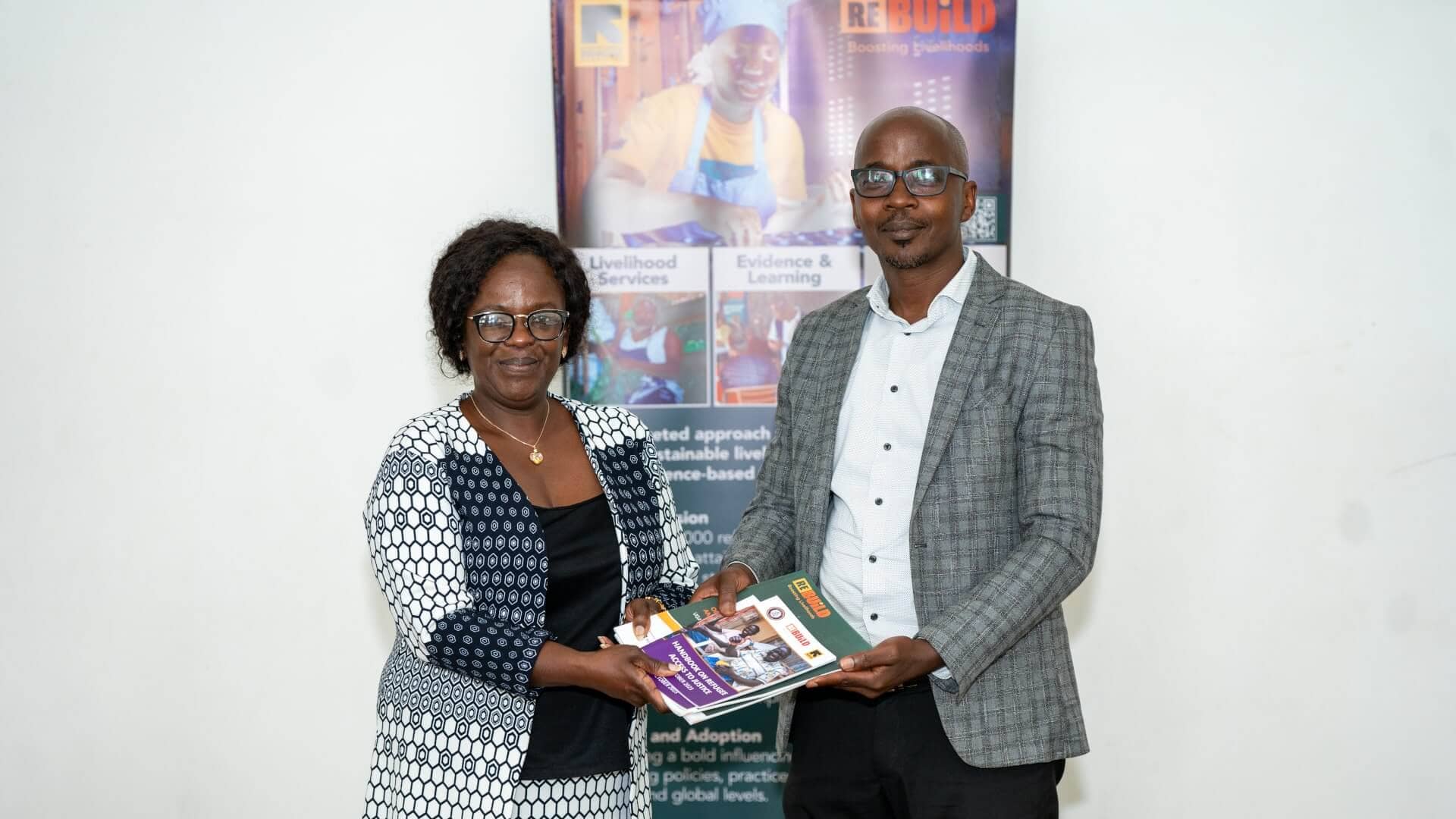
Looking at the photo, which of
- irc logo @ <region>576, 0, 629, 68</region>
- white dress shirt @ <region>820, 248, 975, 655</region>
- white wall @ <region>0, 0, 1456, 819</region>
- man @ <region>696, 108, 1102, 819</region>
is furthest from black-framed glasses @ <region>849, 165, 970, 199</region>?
white wall @ <region>0, 0, 1456, 819</region>

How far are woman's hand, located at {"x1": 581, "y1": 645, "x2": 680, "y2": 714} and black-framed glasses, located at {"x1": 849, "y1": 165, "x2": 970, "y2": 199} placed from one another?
3.52 ft

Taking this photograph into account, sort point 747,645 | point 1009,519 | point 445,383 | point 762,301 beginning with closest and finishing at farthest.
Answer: point 747,645
point 1009,519
point 762,301
point 445,383

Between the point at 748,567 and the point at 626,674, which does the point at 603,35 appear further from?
the point at 626,674

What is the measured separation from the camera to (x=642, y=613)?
218 centimetres

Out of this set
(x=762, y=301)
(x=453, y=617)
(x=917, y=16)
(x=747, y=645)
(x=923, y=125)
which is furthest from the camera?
(x=762, y=301)

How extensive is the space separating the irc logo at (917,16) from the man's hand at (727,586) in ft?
5.87

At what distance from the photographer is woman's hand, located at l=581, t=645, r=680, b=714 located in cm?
202

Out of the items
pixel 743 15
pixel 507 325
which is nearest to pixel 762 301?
pixel 743 15

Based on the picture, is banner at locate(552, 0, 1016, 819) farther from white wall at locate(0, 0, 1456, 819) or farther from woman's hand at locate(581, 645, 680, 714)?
woman's hand at locate(581, 645, 680, 714)

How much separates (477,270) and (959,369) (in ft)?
3.24

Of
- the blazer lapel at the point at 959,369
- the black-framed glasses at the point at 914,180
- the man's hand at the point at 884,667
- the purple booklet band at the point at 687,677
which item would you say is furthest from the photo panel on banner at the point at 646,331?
the man's hand at the point at 884,667

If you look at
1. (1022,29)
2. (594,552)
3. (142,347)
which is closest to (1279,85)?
(1022,29)

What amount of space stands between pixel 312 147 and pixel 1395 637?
3.97 m

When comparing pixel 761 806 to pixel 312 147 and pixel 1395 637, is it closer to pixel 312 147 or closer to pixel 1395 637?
pixel 1395 637
